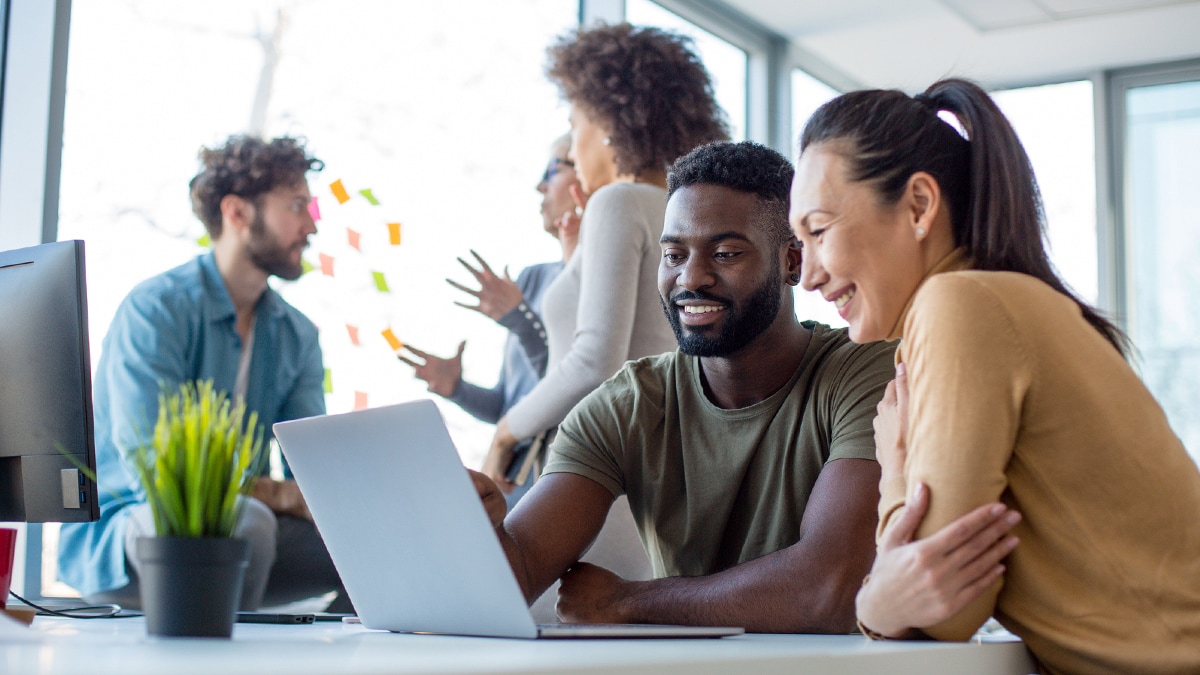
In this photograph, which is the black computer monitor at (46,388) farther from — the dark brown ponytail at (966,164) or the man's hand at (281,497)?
the man's hand at (281,497)

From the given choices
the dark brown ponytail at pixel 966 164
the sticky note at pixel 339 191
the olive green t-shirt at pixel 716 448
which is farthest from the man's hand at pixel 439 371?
the dark brown ponytail at pixel 966 164

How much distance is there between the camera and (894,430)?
3.84 feet

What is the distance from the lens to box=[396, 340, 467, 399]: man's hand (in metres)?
2.62

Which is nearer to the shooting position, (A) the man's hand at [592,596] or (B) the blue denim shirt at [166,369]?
(A) the man's hand at [592,596]

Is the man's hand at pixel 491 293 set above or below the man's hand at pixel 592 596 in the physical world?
above

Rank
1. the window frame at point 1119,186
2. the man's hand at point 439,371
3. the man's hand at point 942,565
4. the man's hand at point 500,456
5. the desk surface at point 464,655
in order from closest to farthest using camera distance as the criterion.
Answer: the desk surface at point 464,655 → the man's hand at point 942,565 → the man's hand at point 500,456 → the man's hand at point 439,371 → the window frame at point 1119,186

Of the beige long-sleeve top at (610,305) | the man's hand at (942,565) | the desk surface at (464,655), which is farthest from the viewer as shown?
the beige long-sleeve top at (610,305)

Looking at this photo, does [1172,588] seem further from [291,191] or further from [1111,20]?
[1111,20]

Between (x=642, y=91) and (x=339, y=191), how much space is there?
1070 mm

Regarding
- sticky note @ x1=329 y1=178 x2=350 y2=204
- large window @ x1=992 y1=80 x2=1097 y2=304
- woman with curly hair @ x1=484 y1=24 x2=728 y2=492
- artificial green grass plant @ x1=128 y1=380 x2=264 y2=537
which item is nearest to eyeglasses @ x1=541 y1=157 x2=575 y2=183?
woman with curly hair @ x1=484 y1=24 x2=728 y2=492

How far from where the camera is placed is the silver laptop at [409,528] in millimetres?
Result: 955

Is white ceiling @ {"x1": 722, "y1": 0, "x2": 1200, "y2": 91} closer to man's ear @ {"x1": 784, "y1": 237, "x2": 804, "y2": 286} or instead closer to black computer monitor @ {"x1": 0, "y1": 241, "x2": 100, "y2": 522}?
man's ear @ {"x1": 784, "y1": 237, "x2": 804, "y2": 286}

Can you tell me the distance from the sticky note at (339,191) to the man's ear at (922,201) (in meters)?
2.25

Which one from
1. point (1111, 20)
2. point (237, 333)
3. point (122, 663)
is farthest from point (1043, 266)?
point (1111, 20)
